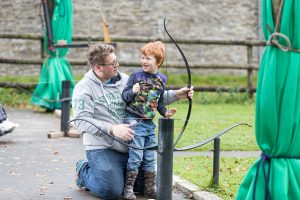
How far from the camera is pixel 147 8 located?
24828 mm

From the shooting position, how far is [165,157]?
6.40 metres

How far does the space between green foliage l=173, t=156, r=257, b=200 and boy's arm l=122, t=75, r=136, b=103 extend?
42.9 inches

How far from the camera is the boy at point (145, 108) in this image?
714cm

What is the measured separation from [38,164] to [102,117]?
211cm

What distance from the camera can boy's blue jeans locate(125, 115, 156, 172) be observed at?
7.14m

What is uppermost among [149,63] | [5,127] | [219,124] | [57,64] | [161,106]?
[149,63]

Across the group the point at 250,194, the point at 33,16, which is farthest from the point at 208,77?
the point at 250,194

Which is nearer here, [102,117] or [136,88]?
[136,88]

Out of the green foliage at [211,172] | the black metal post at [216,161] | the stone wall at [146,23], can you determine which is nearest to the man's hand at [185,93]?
the black metal post at [216,161]

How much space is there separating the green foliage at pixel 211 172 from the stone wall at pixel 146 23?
1450cm

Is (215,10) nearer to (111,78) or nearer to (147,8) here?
(147,8)

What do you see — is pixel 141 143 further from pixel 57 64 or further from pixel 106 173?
pixel 57 64

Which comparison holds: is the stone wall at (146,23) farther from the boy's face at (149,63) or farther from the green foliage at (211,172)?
the boy's face at (149,63)

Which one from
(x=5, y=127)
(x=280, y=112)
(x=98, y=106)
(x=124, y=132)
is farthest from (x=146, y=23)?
(x=280, y=112)
